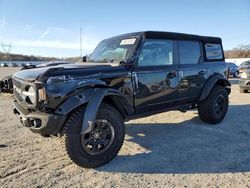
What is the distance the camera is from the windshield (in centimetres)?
506

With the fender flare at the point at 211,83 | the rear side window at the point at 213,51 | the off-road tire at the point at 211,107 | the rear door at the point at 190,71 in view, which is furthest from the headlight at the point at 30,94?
the rear side window at the point at 213,51

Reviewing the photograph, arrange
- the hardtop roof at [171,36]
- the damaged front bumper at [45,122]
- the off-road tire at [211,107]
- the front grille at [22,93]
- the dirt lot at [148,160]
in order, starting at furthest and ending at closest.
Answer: the off-road tire at [211,107], the hardtop roof at [171,36], the front grille at [22,93], the damaged front bumper at [45,122], the dirt lot at [148,160]

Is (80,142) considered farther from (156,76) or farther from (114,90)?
(156,76)

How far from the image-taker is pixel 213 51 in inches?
272

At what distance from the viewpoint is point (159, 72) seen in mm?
5242

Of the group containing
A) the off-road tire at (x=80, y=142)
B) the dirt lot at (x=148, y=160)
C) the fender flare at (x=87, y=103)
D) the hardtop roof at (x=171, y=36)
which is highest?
→ the hardtop roof at (x=171, y=36)

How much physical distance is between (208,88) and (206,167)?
8.42 ft

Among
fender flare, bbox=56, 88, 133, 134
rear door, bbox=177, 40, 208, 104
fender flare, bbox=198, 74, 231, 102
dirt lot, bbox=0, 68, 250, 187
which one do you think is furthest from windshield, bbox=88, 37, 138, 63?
fender flare, bbox=198, 74, 231, 102

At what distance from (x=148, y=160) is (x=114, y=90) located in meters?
1.19

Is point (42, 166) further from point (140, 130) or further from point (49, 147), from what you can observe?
point (140, 130)

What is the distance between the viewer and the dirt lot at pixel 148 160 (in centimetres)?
376

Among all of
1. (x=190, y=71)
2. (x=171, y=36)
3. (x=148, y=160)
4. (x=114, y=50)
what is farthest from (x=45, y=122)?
(x=190, y=71)

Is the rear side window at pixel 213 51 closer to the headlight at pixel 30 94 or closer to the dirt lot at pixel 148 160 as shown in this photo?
the dirt lot at pixel 148 160

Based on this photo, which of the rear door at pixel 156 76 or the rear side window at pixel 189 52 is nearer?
the rear door at pixel 156 76
